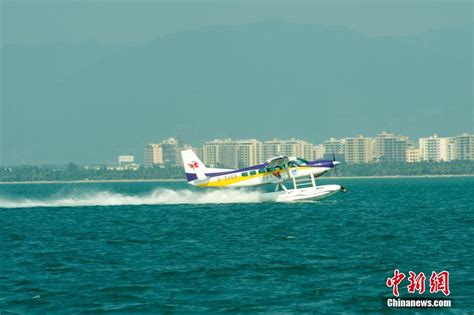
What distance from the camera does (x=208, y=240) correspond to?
31922mm

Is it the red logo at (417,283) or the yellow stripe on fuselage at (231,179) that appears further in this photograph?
the yellow stripe on fuselage at (231,179)

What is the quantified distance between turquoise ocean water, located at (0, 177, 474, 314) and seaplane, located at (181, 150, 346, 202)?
4021 mm

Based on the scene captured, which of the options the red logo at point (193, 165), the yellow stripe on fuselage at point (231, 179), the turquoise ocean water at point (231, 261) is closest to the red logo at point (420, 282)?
the turquoise ocean water at point (231, 261)

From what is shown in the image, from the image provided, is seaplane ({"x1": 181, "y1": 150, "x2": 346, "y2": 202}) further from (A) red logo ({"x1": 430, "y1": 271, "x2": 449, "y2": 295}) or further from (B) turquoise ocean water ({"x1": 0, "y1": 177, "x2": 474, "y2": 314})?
(A) red logo ({"x1": 430, "y1": 271, "x2": 449, "y2": 295})

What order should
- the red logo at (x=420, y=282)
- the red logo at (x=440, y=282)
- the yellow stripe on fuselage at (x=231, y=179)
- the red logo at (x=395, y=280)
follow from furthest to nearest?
the yellow stripe on fuselage at (x=231, y=179) < the red logo at (x=395, y=280) < the red logo at (x=420, y=282) < the red logo at (x=440, y=282)

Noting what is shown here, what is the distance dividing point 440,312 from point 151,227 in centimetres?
2147

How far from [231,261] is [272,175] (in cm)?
2204

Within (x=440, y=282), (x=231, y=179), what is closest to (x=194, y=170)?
(x=231, y=179)

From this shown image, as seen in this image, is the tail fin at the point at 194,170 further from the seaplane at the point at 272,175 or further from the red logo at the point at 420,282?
the red logo at the point at 420,282

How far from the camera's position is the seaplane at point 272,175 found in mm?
47469

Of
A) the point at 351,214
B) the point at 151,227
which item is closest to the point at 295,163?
the point at 351,214

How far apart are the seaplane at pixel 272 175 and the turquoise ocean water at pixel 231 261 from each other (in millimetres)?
4021

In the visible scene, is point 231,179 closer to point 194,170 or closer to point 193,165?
point 194,170

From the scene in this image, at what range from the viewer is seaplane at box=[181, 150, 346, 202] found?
4747 cm
